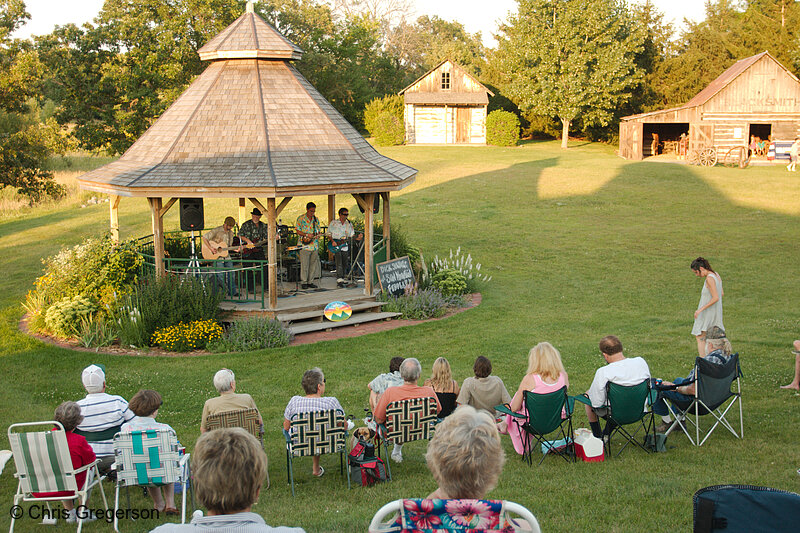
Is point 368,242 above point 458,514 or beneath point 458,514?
beneath

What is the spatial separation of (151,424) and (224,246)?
8.78 meters

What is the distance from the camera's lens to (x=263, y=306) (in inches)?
557

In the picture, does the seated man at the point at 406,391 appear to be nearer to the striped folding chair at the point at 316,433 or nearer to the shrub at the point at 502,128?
the striped folding chair at the point at 316,433

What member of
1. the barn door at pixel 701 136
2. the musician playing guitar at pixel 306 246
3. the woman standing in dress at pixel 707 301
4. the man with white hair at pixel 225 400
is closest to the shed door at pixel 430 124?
the barn door at pixel 701 136

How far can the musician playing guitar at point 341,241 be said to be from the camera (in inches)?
635

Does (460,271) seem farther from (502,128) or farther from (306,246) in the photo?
(502,128)

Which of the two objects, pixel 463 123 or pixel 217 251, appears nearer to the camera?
pixel 217 251

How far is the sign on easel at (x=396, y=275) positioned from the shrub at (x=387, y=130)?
126 ft

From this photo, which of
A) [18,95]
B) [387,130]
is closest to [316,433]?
[18,95]

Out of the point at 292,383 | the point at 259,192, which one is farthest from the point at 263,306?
the point at 292,383

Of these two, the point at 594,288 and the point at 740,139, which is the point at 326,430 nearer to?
the point at 594,288

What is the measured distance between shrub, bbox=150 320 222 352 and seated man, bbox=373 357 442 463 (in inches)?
267

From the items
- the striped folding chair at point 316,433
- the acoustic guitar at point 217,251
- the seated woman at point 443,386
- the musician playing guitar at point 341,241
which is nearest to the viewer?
the striped folding chair at point 316,433

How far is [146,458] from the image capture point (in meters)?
6.29
